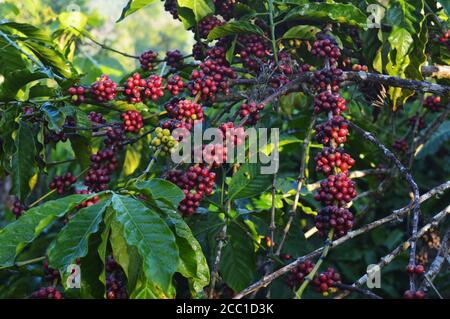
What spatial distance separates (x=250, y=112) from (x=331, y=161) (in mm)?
329

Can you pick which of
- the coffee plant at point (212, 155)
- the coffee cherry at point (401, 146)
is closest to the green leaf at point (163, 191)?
the coffee plant at point (212, 155)

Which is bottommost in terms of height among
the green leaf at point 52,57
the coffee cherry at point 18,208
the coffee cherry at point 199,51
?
the coffee cherry at point 18,208

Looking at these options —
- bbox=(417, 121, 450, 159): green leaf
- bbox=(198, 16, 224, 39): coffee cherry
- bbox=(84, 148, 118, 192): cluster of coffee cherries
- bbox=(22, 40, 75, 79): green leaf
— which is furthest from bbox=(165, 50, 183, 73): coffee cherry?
bbox=(417, 121, 450, 159): green leaf

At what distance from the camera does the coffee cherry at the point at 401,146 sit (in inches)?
103

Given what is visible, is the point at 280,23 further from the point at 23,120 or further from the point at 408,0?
the point at 23,120

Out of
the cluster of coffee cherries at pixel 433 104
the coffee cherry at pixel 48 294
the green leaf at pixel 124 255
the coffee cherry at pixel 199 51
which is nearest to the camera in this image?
the green leaf at pixel 124 255

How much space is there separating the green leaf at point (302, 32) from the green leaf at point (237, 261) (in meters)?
0.69

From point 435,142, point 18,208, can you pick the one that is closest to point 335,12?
point 18,208

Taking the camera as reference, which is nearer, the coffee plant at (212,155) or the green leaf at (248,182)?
the coffee plant at (212,155)

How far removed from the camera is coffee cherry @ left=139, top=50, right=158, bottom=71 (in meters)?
2.35

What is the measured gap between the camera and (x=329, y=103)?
74.1 inches

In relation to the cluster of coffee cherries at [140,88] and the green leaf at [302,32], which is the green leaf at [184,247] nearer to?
the cluster of coffee cherries at [140,88]

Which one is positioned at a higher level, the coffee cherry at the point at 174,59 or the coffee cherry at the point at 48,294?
the coffee cherry at the point at 174,59
